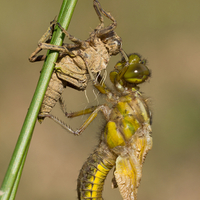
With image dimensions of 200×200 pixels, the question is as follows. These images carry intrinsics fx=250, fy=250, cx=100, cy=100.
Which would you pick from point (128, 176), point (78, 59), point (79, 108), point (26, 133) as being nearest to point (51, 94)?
point (78, 59)

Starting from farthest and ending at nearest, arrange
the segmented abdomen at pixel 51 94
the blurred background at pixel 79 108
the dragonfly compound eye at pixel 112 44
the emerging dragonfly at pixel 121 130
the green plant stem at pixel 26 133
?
the blurred background at pixel 79 108 < the emerging dragonfly at pixel 121 130 < the dragonfly compound eye at pixel 112 44 < the segmented abdomen at pixel 51 94 < the green plant stem at pixel 26 133

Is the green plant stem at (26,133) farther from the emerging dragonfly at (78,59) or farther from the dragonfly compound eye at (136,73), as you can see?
the dragonfly compound eye at (136,73)

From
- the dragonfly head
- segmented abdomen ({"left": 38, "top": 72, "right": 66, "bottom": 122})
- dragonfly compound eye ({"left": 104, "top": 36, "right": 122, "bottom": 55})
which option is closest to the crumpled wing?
the dragonfly head

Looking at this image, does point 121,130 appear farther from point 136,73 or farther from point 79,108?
point 79,108

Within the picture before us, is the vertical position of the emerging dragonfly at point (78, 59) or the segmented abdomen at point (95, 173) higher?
the emerging dragonfly at point (78, 59)

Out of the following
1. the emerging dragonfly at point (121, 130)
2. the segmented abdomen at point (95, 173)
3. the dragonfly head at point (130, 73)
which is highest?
the dragonfly head at point (130, 73)

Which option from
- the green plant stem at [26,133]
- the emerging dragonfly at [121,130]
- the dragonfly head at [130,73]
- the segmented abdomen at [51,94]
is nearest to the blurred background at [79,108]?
the dragonfly head at [130,73]

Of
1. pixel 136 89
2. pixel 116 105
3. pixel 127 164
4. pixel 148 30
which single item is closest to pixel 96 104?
pixel 116 105
